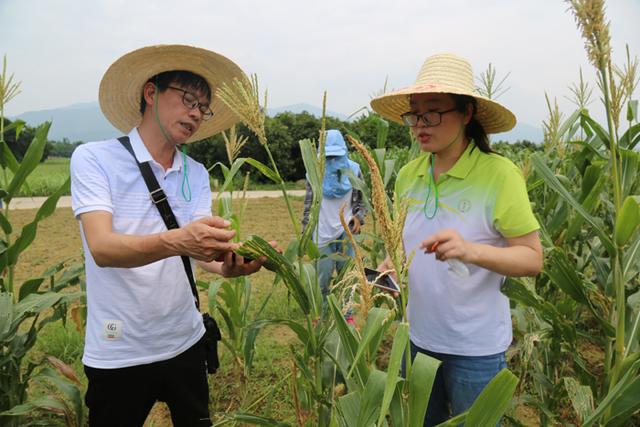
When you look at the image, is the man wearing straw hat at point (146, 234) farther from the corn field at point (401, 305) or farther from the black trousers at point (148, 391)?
the corn field at point (401, 305)

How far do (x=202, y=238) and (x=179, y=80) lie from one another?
0.68 meters

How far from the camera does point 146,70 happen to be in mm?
1593

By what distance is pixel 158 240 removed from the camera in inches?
49.2

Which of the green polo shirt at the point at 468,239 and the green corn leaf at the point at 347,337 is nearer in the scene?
the green corn leaf at the point at 347,337

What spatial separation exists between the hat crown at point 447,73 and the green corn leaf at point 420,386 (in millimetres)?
843

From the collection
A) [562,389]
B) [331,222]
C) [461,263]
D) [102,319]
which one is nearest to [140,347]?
[102,319]

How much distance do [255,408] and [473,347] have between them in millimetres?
1625

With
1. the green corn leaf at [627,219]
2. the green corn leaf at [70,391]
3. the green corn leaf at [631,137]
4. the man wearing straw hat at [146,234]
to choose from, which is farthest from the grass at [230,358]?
the green corn leaf at [631,137]

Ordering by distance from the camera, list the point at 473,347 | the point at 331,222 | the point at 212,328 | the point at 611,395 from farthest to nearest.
Result: 1. the point at 331,222
2. the point at 212,328
3. the point at 473,347
4. the point at 611,395

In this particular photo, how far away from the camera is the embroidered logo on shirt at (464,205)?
4.60ft

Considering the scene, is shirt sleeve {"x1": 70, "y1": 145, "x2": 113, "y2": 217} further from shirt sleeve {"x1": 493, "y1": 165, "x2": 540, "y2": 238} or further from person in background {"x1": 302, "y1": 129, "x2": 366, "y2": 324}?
person in background {"x1": 302, "y1": 129, "x2": 366, "y2": 324}

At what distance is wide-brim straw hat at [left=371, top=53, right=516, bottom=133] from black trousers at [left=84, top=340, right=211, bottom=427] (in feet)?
4.08

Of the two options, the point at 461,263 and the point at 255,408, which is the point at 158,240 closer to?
the point at 461,263

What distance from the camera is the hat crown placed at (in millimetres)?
1428
